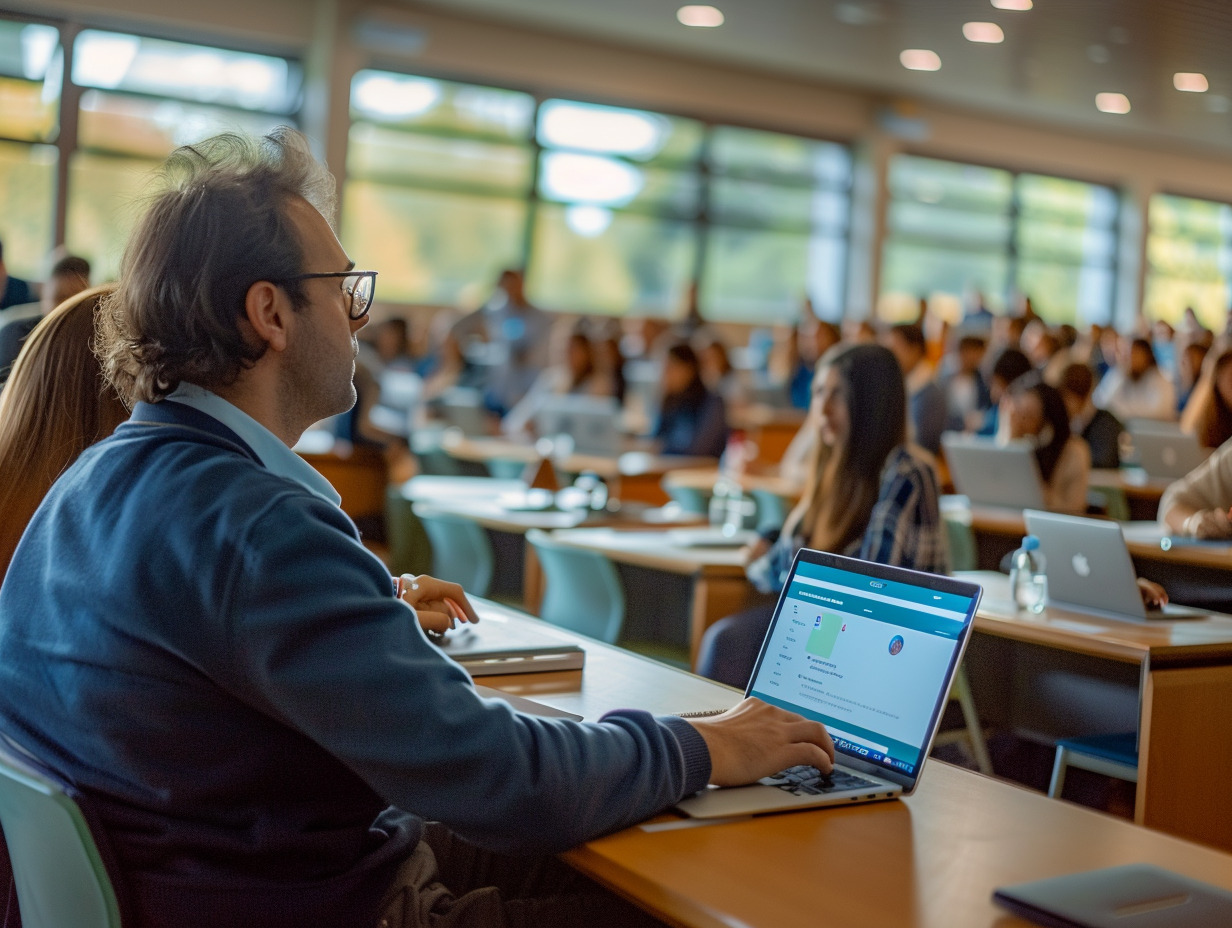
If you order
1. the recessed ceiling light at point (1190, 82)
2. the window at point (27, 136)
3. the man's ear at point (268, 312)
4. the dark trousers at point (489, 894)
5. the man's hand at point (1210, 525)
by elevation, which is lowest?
the dark trousers at point (489, 894)

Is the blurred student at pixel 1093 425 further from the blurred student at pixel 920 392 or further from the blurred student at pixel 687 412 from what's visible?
the blurred student at pixel 687 412

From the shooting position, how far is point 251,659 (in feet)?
4.00

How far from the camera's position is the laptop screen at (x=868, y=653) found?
5.11ft

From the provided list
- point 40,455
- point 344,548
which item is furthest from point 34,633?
point 40,455

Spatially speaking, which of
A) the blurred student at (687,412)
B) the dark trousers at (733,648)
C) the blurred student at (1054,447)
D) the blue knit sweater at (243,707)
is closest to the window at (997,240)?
the blurred student at (687,412)

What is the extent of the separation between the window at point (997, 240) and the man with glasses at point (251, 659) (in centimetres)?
1313

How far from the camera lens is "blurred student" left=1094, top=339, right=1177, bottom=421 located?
9289mm

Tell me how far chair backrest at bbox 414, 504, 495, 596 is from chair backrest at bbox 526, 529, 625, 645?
40 centimetres

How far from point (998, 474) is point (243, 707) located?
13.9 feet

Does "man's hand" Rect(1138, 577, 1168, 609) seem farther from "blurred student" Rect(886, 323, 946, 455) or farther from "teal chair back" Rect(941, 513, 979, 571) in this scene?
"blurred student" Rect(886, 323, 946, 455)

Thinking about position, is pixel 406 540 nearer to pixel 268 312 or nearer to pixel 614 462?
pixel 614 462

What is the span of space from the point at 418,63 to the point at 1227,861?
10.7m

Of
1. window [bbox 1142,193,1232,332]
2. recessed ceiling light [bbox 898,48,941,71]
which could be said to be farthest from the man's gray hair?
window [bbox 1142,193,1232,332]

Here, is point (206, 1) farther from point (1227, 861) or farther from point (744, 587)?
point (1227, 861)
